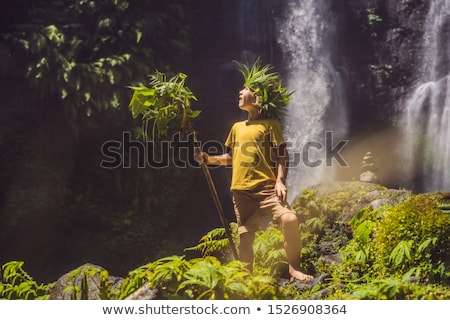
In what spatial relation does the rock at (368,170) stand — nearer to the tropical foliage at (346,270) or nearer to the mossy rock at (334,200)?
the mossy rock at (334,200)

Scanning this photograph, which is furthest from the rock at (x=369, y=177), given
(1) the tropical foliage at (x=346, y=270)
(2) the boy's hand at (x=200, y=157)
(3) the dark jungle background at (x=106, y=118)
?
(2) the boy's hand at (x=200, y=157)

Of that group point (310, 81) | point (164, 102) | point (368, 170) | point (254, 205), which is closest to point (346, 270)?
point (254, 205)

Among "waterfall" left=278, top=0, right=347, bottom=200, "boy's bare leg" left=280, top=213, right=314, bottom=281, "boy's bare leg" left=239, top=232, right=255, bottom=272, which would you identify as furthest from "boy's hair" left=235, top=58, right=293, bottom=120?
"waterfall" left=278, top=0, right=347, bottom=200

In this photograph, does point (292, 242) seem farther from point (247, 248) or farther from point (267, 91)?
point (267, 91)

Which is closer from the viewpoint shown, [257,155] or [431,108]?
[257,155]

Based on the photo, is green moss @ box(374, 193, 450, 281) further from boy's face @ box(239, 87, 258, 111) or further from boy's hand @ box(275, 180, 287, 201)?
boy's face @ box(239, 87, 258, 111)

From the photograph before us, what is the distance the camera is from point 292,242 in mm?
5316

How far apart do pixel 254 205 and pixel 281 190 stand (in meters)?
0.34

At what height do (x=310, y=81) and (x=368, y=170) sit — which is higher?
(x=310, y=81)

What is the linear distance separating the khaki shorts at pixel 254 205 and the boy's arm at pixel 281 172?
0.09 meters

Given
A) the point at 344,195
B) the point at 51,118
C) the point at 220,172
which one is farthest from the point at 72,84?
the point at 344,195

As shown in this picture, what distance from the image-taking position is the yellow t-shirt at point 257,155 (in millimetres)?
5488

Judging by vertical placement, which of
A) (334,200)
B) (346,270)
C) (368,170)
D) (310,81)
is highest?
(310,81)

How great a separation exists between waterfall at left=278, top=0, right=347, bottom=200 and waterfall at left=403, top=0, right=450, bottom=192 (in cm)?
126
